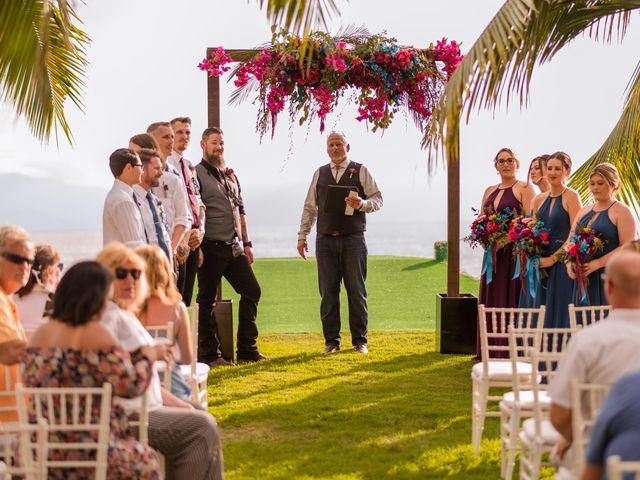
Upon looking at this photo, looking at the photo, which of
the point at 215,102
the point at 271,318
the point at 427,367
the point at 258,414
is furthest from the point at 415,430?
the point at 271,318

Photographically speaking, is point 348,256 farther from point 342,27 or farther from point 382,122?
point 342,27

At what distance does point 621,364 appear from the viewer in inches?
131

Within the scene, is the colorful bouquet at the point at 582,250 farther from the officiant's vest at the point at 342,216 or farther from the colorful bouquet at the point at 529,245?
the officiant's vest at the point at 342,216

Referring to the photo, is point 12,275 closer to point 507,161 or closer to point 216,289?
point 216,289

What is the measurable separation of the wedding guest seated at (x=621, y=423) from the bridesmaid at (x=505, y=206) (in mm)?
5532

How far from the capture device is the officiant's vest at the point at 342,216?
913 centimetres

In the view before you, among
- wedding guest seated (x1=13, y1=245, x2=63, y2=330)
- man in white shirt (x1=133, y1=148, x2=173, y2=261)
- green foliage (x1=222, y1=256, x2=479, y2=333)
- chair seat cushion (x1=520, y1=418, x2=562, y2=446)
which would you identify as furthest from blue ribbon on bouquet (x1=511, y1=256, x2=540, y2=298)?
wedding guest seated (x1=13, y1=245, x2=63, y2=330)

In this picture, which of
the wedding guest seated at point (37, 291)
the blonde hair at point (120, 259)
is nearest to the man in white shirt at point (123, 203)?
Answer: the wedding guest seated at point (37, 291)

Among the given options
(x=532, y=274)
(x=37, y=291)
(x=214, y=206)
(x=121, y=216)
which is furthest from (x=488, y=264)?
(x=37, y=291)

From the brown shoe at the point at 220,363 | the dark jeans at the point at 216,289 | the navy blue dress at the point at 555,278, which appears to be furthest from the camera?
the brown shoe at the point at 220,363

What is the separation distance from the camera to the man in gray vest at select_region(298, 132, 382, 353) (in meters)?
9.13

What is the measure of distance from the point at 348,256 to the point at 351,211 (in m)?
0.42

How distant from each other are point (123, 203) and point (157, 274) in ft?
4.65

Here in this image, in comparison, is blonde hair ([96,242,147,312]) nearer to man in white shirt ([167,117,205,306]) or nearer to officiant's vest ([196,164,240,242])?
man in white shirt ([167,117,205,306])
